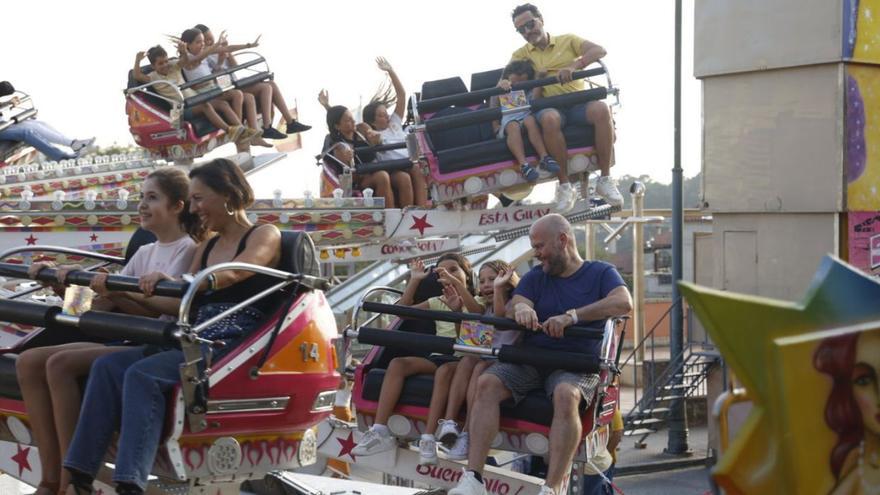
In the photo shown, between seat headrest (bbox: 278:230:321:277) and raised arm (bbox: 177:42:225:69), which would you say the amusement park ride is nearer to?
seat headrest (bbox: 278:230:321:277)

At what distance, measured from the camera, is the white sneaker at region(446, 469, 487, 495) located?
6.29 m

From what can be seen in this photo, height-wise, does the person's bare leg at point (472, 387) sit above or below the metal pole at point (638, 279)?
above

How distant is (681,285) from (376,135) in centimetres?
1192

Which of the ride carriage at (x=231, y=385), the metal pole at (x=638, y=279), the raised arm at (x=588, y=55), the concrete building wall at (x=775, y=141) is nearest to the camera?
the ride carriage at (x=231, y=385)

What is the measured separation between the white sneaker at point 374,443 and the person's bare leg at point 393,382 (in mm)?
63

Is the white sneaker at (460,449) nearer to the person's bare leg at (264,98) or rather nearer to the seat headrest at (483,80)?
the seat headrest at (483,80)

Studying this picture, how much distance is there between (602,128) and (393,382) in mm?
5687

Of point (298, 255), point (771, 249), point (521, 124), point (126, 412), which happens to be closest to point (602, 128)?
point (521, 124)

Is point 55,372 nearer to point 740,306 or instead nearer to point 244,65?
point 740,306

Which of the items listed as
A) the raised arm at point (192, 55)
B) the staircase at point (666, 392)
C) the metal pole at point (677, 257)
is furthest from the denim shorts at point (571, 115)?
the raised arm at point (192, 55)

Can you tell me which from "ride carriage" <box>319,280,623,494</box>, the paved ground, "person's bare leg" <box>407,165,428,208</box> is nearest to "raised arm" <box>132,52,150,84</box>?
"person's bare leg" <box>407,165,428,208</box>

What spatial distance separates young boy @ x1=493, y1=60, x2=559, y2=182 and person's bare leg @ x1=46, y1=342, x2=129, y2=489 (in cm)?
701

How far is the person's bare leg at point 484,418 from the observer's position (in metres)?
6.40

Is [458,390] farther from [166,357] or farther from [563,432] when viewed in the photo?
[166,357]
